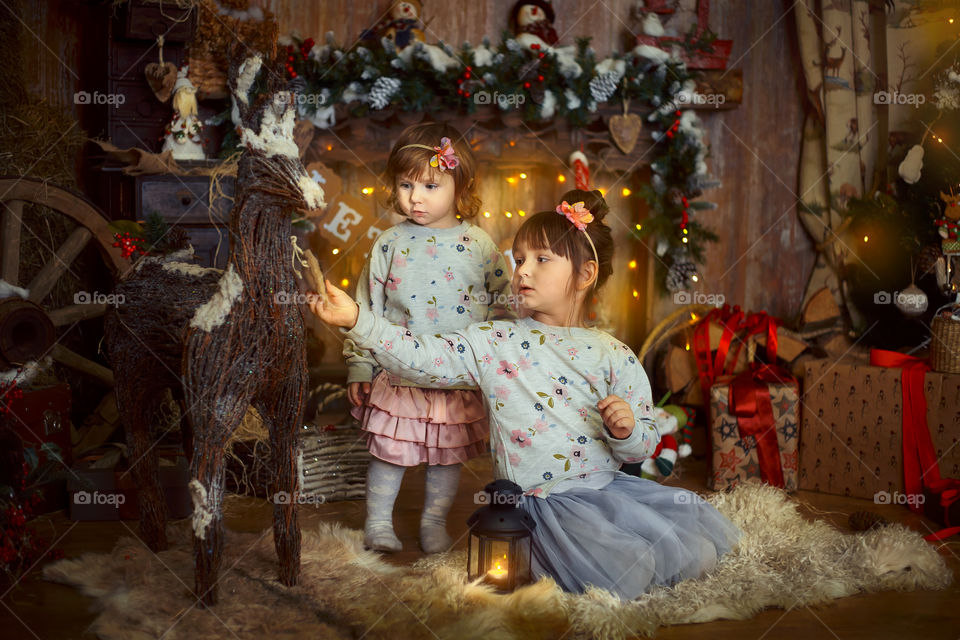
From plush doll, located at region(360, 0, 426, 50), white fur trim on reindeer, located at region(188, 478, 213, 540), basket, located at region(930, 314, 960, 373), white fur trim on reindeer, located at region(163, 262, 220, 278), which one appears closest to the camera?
white fur trim on reindeer, located at region(188, 478, 213, 540)

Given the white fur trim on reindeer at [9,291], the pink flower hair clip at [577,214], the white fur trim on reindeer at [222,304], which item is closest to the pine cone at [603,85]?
the pink flower hair clip at [577,214]

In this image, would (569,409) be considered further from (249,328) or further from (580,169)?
(580,169)

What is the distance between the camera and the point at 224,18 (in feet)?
12.3

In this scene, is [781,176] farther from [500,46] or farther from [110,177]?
[110,177]

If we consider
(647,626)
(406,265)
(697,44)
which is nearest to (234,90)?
(406,265)

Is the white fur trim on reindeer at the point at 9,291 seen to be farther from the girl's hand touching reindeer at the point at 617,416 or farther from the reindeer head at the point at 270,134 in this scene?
the girl's hand touching reindeer at the point at 617,416

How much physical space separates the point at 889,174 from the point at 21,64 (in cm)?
392

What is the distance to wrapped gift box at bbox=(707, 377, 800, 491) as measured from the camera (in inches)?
142

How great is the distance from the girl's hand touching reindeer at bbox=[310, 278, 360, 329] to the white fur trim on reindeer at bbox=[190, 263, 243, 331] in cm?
19

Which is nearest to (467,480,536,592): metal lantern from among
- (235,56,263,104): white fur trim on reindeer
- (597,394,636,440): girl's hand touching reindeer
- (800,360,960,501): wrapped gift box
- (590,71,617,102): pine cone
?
(597,394,636,440): girl's hand touching reindeer

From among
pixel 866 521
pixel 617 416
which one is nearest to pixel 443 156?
pixel 617 416

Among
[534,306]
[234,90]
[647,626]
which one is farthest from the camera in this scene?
[534,306]

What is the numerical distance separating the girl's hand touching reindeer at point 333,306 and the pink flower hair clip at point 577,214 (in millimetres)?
719

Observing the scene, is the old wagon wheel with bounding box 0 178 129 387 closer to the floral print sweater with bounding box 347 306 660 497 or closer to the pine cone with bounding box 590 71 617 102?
the floral print sweater with bounding box 347 306 660 497
